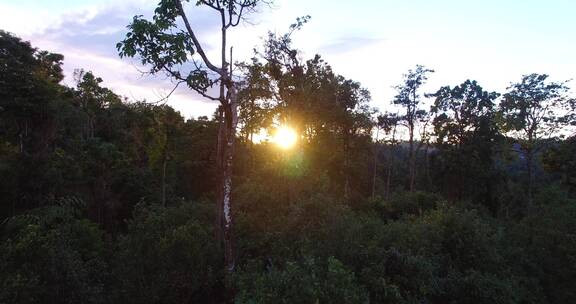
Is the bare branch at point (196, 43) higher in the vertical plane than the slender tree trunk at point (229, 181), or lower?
higher

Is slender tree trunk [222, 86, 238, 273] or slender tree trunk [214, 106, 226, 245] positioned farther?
slender tree trunk [214, 106, 226, 245]

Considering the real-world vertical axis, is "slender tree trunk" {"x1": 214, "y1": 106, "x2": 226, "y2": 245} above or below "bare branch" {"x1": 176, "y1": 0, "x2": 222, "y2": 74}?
below

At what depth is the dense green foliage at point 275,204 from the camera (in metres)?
8.86

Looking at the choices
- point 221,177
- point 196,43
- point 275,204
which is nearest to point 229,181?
point 221,177

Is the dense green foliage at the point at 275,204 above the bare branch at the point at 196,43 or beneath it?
Result: beneath

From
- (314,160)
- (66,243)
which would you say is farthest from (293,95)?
(66,243)

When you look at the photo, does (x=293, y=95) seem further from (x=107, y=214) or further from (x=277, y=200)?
(x=107, y=214)

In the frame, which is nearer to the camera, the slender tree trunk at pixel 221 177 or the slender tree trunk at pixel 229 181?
the slender tree trunk at pixel 229 181

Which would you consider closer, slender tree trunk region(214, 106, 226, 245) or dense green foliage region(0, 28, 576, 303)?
dense green foliage region(0, 28, 576, 303)

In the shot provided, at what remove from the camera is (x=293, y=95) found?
2356 cm

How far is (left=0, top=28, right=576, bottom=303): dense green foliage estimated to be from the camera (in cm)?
886

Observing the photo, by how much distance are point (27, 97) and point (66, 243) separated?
17.9 m

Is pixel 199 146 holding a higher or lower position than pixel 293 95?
lower

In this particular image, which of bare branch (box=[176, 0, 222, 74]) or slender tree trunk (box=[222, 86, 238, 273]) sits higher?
bare branch (box=[176, 0, 222, 74])
